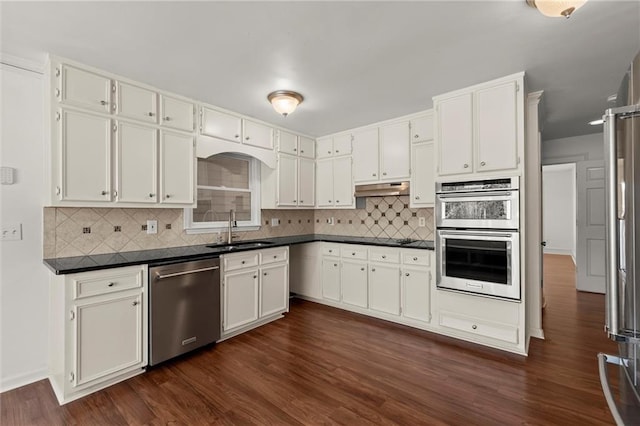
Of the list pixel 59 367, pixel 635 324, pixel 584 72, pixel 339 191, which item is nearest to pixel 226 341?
pixel 59 367

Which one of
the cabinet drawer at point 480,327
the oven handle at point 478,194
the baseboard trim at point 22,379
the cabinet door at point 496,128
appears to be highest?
the cabinet door at point 496,128

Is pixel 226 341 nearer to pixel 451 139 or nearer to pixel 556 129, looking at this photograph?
pixel 451 139

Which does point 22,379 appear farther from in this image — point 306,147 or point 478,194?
point 478,194

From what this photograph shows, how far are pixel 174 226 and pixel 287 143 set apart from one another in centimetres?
192

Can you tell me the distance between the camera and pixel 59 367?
2203 millimetres

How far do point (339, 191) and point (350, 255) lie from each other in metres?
1.03

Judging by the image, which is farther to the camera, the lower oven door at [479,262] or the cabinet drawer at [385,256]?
the cabinet drawer at [385,256]

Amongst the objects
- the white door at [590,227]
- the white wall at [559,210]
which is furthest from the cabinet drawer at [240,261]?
the white wall at [559,210]

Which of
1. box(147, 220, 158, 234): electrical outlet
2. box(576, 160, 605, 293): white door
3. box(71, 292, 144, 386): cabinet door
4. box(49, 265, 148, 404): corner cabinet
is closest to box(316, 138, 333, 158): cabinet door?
box(147, 220, 158, 234): electrical outlet

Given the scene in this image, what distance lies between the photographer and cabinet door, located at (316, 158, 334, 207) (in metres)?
4.55

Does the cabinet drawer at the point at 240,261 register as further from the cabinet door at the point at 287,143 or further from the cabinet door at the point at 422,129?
the cabinet door at the point at 422,129

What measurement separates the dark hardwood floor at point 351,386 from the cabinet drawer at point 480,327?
15cm

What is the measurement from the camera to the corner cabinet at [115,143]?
2.29 m

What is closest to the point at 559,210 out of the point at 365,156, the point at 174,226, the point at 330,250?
the point at 365,156
